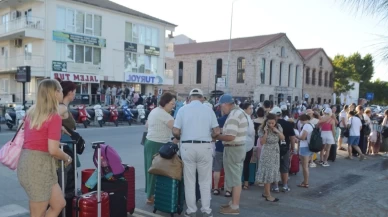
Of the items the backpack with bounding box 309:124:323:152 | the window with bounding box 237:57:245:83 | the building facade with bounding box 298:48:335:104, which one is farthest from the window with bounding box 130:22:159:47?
the building facade with bounding box 298:48:335:104

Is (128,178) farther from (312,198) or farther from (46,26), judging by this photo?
(46,26)

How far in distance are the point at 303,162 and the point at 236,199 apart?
2.52 m

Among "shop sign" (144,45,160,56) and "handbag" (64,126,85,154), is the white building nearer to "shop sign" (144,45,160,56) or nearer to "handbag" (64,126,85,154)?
"shop sign" (144,45,160,56)

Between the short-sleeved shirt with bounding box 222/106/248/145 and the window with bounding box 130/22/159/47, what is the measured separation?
2878 cm

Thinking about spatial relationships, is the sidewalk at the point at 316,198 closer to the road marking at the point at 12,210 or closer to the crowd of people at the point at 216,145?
the road marking at the point at 12,210

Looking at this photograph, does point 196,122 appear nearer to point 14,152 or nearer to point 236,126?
point 236,126

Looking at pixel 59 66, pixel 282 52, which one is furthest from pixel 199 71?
pixel 59 66

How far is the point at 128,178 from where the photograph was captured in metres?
5.28

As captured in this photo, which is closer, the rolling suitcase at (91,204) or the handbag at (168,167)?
the rolling suitcase at (91,204)

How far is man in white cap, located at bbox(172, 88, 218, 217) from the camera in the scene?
5.04 metres

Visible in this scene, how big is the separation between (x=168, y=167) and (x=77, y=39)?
2585cm

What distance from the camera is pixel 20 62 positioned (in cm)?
2812

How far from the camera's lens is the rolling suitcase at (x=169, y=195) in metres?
5.27

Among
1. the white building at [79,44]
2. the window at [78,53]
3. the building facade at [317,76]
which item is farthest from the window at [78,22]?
the building facade at [317,76]
